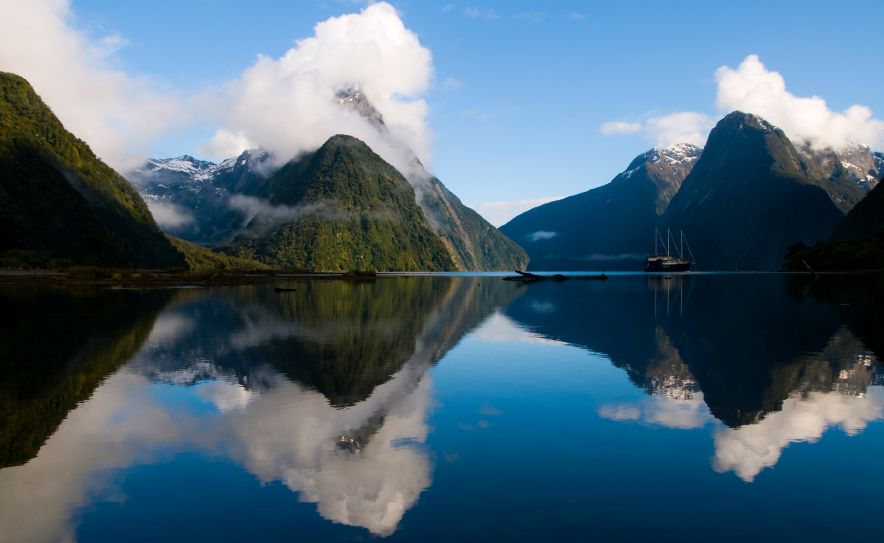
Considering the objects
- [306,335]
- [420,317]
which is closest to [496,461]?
[306,335]

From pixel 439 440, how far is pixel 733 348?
26.5 metres

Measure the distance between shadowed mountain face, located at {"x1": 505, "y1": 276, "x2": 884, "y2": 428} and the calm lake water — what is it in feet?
0.75

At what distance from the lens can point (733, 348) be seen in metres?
36.8

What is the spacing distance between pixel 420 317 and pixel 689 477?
46.3 m

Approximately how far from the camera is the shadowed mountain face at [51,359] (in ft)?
62.6

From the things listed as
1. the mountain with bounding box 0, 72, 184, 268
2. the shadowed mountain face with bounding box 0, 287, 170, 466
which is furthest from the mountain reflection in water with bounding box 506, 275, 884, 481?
the mountain with bounding box 0, 72, 184, 268

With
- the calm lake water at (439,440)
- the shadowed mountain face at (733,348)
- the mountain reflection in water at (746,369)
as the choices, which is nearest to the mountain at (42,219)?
the calm lake water at (439,440)

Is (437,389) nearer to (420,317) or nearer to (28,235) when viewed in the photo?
(420,317)

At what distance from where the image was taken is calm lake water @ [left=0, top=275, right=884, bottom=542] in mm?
12406

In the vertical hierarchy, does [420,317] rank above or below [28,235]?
below

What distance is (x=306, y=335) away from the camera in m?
43.4

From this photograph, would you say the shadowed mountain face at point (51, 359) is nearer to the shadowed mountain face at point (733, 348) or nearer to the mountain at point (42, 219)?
the shadowed mountain face at point (733, 348)

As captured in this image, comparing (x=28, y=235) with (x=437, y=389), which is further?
(x=28, y=235)

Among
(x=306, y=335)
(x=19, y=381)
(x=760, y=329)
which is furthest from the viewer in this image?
(x=760, y=329)
